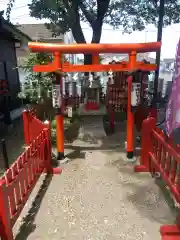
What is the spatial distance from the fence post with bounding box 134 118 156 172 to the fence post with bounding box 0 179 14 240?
109 inches

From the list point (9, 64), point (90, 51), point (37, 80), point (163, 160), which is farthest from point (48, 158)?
point (9, 64)

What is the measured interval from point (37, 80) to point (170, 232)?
598 cm

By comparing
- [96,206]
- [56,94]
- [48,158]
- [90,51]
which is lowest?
[96,206]

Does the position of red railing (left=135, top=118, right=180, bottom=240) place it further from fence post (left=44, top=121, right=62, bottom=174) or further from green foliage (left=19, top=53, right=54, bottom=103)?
green foliage (left=19, top=53, right=54, bottom=103)

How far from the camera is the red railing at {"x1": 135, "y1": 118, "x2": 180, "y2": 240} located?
282 centimetres

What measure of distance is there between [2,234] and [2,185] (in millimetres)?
625

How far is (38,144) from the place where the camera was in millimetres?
3766

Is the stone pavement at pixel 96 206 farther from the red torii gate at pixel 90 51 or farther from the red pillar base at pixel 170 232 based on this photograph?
the red torii gate at pixel 90 51

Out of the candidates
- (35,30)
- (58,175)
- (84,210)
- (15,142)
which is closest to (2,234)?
(84,210)

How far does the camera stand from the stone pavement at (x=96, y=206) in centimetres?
288

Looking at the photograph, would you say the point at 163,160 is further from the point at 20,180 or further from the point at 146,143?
the point at 20,180

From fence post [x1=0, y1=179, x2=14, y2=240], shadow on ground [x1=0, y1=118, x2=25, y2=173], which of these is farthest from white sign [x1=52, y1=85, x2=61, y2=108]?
fence post [x1=0, y1=179, x2=14, y2=240]

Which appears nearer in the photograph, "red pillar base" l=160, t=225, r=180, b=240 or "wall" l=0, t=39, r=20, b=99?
"red pillar base" l=160, t=225, r=180, b=240

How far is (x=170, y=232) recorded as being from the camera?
275 cm
